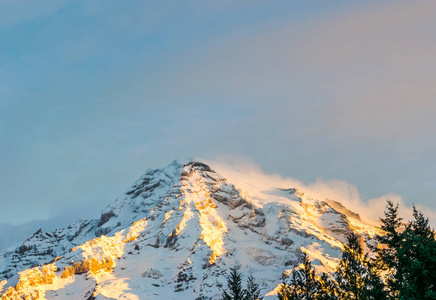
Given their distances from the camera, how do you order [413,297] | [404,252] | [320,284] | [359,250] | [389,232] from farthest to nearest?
1. [320,284]
2. [359,250]
3. [389,232]
4. [404,252]
5. [413,297]

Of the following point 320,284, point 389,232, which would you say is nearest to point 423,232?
point 389,232

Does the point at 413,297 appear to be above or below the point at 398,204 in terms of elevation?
below

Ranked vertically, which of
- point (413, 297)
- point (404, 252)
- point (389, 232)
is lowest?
point (413, 297)

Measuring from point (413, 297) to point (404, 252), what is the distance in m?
4.34

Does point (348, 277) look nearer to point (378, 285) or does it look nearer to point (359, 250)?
point (359, 250)

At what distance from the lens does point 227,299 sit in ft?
192

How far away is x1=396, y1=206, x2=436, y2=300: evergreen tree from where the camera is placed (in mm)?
Answer: 34562

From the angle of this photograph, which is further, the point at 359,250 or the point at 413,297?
the point at 359,250

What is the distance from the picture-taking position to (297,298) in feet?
197

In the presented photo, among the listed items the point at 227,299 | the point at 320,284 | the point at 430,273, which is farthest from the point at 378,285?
the point at 227,299

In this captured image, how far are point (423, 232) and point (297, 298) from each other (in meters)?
25.6

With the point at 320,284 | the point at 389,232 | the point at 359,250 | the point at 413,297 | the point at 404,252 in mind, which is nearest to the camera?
the point at 413,297

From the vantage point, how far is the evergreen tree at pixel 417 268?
113ft

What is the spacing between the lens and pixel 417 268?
3522 centimetres
